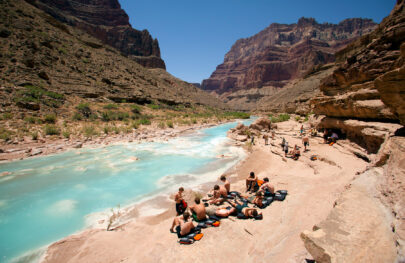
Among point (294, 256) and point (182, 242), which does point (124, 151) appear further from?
point (294, 256)

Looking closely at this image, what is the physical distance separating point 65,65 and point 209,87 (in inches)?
6690

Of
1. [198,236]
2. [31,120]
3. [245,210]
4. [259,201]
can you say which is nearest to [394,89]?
[259,201]

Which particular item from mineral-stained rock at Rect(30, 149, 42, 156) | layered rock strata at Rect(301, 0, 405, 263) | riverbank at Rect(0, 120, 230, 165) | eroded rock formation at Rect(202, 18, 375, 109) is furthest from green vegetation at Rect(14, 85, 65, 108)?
eroded rock formation at Rect(202, 18, 375, 109)

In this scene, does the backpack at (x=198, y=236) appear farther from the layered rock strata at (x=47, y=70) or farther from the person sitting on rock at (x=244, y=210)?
the layered rock strata at (x=47, y=70)

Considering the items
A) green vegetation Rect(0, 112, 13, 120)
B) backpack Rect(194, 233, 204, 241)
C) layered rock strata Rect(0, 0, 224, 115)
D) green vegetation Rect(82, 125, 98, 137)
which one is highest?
layered rock strata Rect(0, 0, 224, 115)

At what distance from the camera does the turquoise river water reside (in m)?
5.07

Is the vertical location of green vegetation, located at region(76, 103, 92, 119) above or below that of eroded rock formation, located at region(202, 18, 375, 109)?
below

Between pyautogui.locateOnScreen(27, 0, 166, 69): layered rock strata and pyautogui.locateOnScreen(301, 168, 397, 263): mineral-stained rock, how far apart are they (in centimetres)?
8649

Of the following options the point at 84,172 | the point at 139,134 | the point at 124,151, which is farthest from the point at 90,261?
the point at 139,134

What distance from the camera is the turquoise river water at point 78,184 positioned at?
507 cm

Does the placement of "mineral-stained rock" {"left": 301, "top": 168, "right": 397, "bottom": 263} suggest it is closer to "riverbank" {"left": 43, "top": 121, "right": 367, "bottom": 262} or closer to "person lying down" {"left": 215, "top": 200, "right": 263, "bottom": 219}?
"riverbank" {"left": 43, "top": 121, "right": 367, "bottom": 262}

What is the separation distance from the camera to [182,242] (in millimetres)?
3742

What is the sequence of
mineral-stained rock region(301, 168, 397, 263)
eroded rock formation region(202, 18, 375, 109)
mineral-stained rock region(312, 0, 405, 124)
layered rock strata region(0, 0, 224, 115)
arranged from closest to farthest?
mineral-stained rock region(301, 168, 397, 263) < mineral-stained rock region(312, 0, 405, 124) < layered rock strata region(0, 0, 224, 115) < eroded rock formation region(202, 18, 375, 109)

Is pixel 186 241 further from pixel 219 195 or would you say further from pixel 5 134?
pixel 5 134
